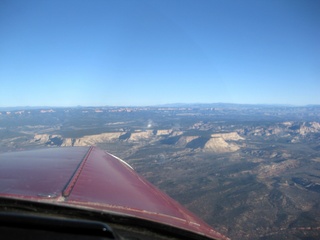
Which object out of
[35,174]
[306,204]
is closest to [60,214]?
[35,174]

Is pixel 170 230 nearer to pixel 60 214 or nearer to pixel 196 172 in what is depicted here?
pixel 60 214

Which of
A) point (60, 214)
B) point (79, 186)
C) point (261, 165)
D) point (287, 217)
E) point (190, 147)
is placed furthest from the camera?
point (190, 147)

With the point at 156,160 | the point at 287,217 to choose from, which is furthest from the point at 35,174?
the point at 156,160

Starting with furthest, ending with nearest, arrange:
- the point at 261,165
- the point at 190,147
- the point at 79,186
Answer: the point at 190,147
the point at 261,165
the point at 79,186

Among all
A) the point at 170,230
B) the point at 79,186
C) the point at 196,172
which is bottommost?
the point at 196,172

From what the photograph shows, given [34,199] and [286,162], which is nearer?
[34,199]

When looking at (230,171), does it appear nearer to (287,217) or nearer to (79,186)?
(287,217)

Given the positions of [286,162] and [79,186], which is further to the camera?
[286,162]

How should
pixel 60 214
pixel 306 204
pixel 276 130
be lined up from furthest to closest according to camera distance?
pixel 276 130 → pixel 306 204 → pixel 60 214

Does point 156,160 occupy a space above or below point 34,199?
below
